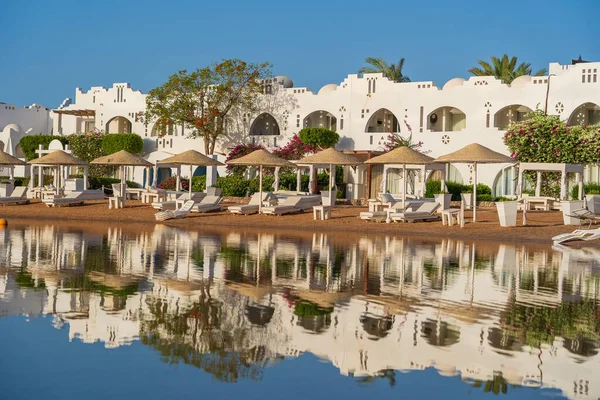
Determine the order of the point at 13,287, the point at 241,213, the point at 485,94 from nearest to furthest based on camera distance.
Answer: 1. the point at 13,287
2. the point at 241,213
3. the point at 485,94

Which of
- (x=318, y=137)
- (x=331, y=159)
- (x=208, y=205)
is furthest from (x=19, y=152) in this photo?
(x=331, y=159)

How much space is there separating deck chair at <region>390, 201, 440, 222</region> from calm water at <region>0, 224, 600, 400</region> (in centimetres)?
949

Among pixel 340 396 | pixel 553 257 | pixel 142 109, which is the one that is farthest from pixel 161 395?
pixel 142 109

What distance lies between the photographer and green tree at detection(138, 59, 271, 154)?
42938 millimetres

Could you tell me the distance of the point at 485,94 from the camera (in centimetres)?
3822

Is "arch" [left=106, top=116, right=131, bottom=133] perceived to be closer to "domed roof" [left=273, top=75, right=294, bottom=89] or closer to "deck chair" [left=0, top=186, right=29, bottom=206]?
"domed roof" [left=273, top=75, right=294, bottom=89]

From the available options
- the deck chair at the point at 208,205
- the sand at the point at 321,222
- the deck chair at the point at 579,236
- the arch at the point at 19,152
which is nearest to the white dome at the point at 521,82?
the sand at the point at 321,222

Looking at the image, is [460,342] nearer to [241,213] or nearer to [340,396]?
[340,396]

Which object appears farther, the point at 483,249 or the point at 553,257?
the point at 483,249

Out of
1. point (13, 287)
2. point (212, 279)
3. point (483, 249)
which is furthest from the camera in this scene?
point (483, 249)

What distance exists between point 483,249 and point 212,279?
9407 mm

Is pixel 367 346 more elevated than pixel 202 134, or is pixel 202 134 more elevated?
pixel 202 134

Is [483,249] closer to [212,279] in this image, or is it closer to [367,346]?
[212,279]

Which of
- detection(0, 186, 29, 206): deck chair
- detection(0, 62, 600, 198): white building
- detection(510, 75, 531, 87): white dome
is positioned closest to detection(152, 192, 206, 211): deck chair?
detection(0, 186, 29, 206): deck chair
